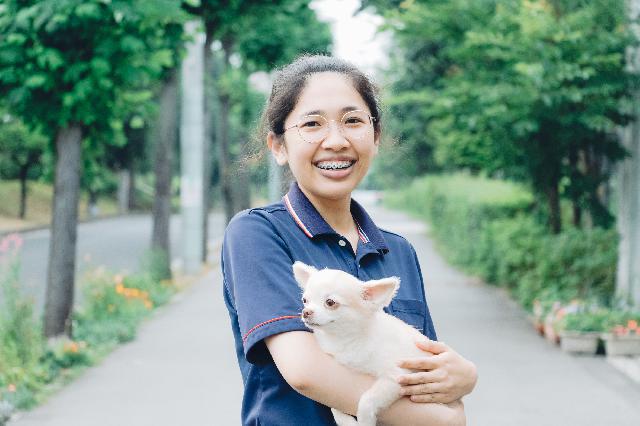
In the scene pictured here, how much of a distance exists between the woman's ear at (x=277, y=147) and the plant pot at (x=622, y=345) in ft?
27.9

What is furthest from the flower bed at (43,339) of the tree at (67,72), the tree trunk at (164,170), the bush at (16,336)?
the tree trunk at (164,170)

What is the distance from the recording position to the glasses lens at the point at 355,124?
2.43 metres

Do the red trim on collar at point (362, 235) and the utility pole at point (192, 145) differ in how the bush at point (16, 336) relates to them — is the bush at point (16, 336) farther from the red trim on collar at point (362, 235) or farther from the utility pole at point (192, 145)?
the utility pole at point (192, 145)

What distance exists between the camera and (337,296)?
2148 millimetres

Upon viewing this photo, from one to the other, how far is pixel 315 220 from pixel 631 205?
10486mm

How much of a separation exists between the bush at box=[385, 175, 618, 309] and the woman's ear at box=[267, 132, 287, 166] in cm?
968

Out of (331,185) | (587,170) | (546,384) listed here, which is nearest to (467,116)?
(587,170)

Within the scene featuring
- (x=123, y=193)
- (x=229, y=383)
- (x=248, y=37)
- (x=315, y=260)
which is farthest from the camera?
(x=123, y=193)

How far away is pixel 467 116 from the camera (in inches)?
474

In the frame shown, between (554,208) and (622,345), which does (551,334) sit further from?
(554,208)

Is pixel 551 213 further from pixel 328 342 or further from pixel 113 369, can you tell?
pixel 328 342

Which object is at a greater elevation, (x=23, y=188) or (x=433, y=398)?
(x=433, y=398)

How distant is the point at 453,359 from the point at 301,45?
2064cm

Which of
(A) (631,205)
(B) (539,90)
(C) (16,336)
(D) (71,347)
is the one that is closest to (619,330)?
(A) (631,205)
